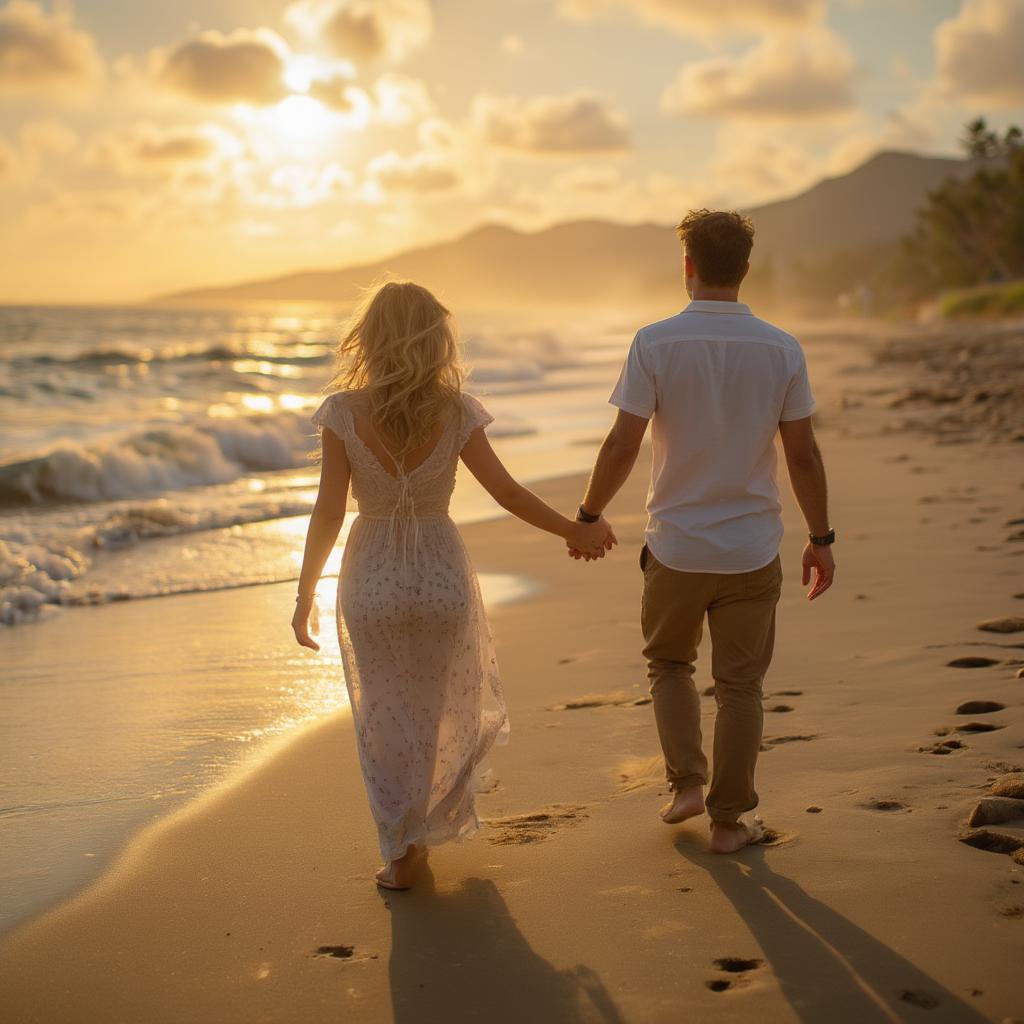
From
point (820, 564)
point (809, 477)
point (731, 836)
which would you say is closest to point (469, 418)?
point (809, 477)

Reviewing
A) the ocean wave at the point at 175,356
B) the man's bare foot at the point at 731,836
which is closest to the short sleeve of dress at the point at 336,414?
the man's bare foot at the point at 731,836

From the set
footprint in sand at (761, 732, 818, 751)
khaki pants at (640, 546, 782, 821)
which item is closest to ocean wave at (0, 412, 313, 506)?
footprint in sand at (761, 732, 818, 751)

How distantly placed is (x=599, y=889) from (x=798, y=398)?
1581 mm

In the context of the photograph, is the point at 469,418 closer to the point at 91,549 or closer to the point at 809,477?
the point at 809,477

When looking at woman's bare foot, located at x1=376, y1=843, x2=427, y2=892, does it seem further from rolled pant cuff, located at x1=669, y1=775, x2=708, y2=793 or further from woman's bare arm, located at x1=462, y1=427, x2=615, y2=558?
woman's bare arm, located at x1=462, y1=427, x2=615, y2=558

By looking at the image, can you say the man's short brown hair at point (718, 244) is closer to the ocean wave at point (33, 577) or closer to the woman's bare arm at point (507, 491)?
the woman's bare arm at point (507, 491)

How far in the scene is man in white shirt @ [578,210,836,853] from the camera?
3.59 metres

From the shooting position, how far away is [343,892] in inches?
140

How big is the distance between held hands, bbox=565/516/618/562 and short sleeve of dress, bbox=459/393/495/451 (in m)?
0.52

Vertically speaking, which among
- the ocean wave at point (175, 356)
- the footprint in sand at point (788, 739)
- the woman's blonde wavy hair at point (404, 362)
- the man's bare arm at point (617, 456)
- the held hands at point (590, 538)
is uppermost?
the ocean wave at point (175, 356)

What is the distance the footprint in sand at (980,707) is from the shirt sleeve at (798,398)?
1.54 m

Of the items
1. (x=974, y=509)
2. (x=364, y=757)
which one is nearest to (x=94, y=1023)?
(x=364, y=757)

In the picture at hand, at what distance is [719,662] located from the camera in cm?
373

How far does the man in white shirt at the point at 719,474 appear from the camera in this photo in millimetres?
3590
